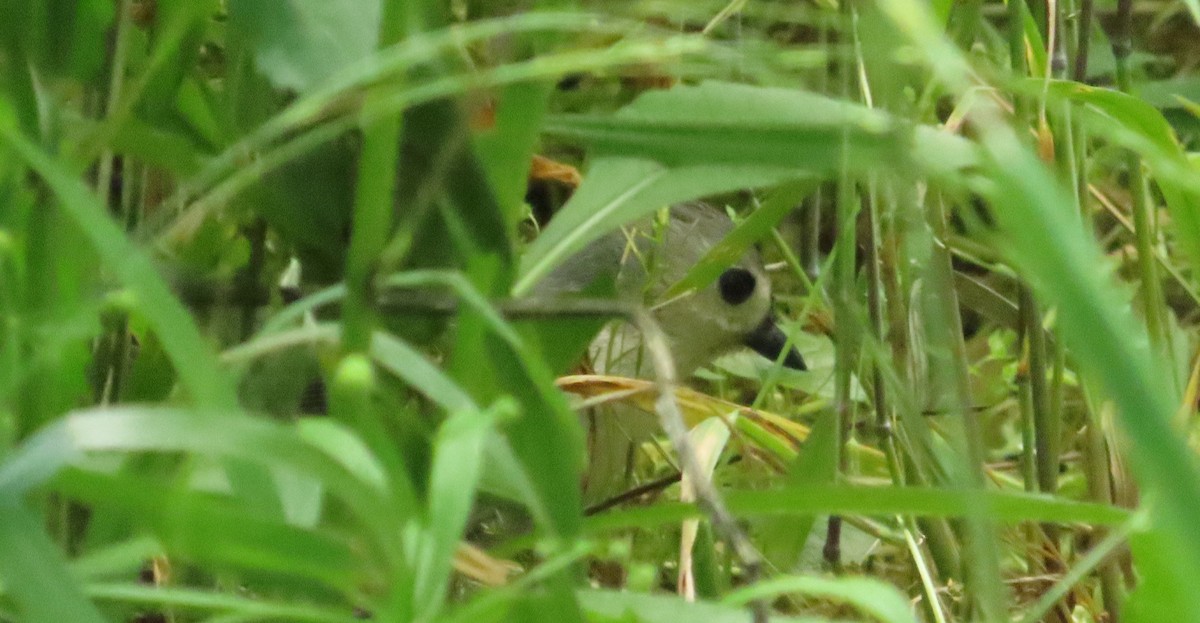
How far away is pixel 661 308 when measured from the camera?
1.17 m

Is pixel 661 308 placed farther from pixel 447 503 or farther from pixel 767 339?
pixel 447 503

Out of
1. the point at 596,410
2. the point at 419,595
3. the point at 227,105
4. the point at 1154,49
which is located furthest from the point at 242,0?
the point at 1154,49


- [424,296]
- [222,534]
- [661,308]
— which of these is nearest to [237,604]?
[222,534]

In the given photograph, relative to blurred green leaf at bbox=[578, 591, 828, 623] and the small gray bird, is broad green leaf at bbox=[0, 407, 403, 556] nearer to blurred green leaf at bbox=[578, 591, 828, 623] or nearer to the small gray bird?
blurred green leaf at bbox=[578, 591, 828, 623]

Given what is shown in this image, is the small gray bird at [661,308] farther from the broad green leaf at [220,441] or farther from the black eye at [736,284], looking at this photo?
the broad green leaf at [220,441]

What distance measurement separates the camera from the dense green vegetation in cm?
28

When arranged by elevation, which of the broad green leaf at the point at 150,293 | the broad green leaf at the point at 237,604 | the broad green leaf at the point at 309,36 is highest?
the broad green leaf at the point at 309,36

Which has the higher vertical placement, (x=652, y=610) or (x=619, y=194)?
(x=619, y=194)

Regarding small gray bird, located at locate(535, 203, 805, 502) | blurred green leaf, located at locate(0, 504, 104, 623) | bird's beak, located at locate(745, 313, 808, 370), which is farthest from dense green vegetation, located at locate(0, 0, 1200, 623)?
bird's beak, located at locate(745, 313, 808, 370)

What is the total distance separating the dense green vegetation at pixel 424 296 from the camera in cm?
28

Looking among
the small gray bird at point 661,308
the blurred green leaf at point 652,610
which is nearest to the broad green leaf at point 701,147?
the blurred green leaf at point 652,610

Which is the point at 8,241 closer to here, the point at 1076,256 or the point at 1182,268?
the point at 1076,256

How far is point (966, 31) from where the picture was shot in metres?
0.62

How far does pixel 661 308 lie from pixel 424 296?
79 centimetres
